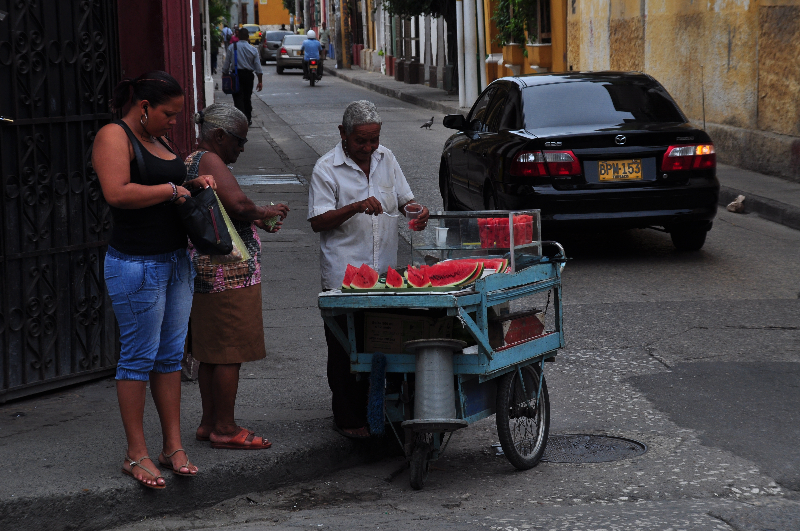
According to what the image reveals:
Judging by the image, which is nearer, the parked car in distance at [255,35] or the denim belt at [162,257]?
the denim belt at [162,257]

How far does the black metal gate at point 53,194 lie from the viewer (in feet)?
17.7

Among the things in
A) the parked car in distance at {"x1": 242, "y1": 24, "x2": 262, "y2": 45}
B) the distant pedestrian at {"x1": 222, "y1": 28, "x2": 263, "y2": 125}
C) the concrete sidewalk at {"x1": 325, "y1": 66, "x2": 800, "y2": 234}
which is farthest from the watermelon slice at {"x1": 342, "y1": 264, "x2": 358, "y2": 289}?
the parked car in distance at {"x1": 242, "y1": 24, "x2": 262, "y2": 45}

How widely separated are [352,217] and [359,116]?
0.45m

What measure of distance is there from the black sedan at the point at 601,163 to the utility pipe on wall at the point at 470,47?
1663cm

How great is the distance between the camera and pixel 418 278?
4574 mm

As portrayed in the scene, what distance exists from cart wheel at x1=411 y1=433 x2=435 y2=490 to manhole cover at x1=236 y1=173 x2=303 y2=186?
33.5 feet

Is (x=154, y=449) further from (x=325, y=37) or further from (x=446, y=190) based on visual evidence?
(x=325, y=37)

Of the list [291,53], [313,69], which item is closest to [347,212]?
[313,69]

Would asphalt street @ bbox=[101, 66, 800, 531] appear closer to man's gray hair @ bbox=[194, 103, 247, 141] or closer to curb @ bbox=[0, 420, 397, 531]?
curb @ bbox=[0, 420, 397, 531]

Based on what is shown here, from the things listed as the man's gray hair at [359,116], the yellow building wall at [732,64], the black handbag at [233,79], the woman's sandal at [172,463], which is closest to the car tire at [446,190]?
the yellow building wall at [732,64]

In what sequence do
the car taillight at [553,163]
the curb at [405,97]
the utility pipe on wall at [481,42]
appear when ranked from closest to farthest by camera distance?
the car taillight at [553,163]
the utility pipe on wall at [481,42]
the curb at [405,97]

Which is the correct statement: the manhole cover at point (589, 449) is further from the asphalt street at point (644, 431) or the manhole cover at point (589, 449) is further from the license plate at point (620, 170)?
the license plate at point (620, 170)

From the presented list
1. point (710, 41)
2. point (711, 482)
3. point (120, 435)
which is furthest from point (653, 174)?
point (710, 41)

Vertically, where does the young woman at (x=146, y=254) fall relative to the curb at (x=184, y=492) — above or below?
above
